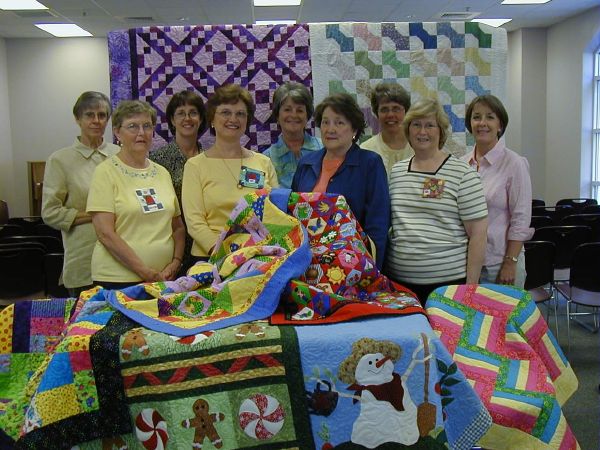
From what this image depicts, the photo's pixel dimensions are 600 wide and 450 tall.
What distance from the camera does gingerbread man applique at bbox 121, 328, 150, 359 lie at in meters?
1.77

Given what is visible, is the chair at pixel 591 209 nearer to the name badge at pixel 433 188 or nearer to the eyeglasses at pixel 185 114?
the name badge at pixel 433 188

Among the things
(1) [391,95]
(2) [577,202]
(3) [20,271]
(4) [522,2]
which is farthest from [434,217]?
(4) [522,2]

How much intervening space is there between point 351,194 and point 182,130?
1.13m

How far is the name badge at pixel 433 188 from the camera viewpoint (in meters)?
2.46

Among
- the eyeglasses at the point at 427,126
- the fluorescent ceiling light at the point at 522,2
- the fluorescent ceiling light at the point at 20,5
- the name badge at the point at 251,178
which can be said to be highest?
the fluorescent ceiling light at the point at 522,2

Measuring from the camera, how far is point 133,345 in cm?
178

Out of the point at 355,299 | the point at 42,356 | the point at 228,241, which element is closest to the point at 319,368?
the point at 355,299

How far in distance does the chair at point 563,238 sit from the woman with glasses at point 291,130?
2465mm

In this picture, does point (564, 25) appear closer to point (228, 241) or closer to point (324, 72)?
point (324, 72)

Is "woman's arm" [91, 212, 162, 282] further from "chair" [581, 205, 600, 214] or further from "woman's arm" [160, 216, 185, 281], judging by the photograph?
"chair" [581, 205, 600, 214]

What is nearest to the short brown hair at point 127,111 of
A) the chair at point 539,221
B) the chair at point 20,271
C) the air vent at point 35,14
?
the chair at point 20,271

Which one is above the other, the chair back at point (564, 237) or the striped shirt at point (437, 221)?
the striped shirt at point (437, 221)

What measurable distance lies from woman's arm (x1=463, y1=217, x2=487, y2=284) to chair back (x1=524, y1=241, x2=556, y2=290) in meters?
1.61

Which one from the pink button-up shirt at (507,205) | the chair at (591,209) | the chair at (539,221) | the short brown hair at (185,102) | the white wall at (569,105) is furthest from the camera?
the white wall at (569,105)
